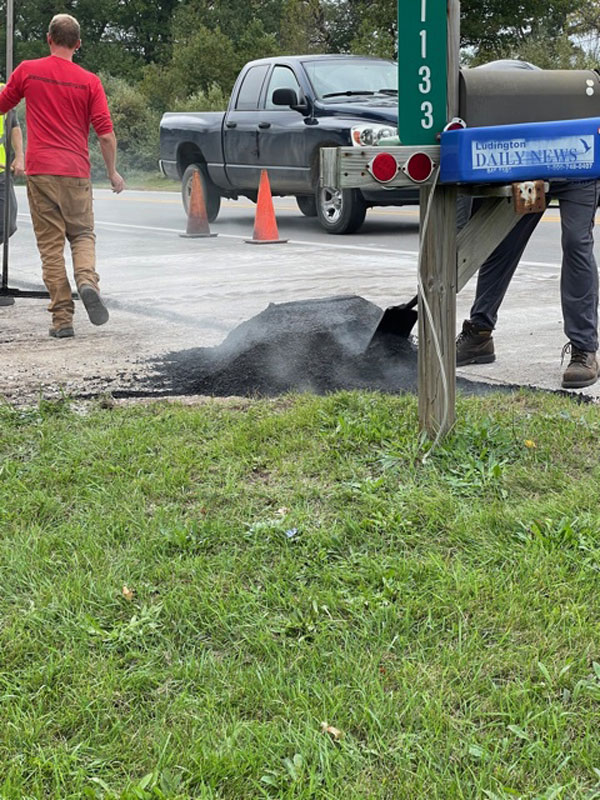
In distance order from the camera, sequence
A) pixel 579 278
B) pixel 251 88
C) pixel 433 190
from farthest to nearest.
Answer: pixel 251 88 < pixel 579 278 < pixel 433 190

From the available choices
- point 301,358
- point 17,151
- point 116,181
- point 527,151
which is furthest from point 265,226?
point 527,151

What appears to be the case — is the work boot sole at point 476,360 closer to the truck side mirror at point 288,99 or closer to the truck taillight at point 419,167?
the truck taillight at point 419,167

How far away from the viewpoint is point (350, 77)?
1431cm

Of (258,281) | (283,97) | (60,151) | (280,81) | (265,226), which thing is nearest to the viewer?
(60,151)

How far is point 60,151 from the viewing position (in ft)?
24.6

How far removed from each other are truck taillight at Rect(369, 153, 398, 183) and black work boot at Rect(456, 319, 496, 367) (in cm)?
233

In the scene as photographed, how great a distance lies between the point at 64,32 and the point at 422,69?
4.16m

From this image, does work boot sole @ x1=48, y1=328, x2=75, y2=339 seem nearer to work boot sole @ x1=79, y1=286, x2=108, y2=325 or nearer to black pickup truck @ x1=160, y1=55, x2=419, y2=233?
work boot sole @ x1=79, y1=286, x2=108, y2=325

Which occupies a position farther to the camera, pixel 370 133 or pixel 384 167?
pixel 370 133

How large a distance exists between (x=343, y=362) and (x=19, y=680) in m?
3.27

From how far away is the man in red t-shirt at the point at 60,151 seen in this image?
24.5ft

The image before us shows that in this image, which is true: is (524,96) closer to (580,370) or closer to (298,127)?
(580,370)

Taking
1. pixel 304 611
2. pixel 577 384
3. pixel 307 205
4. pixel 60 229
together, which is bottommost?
pixel 304 611

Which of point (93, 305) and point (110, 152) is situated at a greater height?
point (110, 152)
